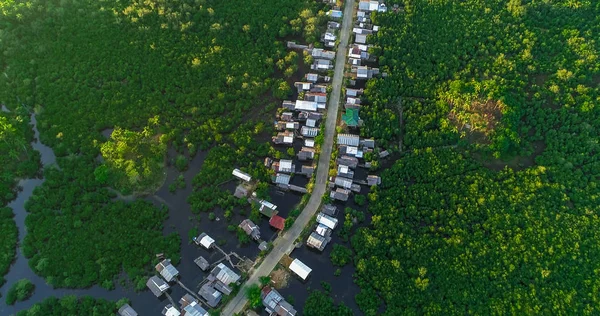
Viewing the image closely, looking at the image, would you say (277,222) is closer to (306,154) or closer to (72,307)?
(306,154)

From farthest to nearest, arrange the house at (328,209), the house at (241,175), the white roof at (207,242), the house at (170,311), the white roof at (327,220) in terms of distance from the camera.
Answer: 1. the house at (241,175)
2. the house at (328,209)
3. the white roof at (327,220)
4. the white roof at (207,242)
5. the house at (170,311)

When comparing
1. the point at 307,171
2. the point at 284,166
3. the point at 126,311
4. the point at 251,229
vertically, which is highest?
the point at 284,166

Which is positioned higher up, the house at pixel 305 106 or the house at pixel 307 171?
the house at pixel 305 106

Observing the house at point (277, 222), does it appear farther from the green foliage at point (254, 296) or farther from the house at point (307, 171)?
the green foliage at point (254, 296)

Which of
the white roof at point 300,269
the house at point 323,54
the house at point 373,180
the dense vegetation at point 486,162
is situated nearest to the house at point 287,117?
the dense vegetation at point 486,162

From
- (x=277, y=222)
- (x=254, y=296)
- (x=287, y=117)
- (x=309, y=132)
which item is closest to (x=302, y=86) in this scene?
(x=287, y=117)

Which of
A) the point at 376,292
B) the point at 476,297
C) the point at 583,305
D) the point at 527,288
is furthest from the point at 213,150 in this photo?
the point at 583,305
